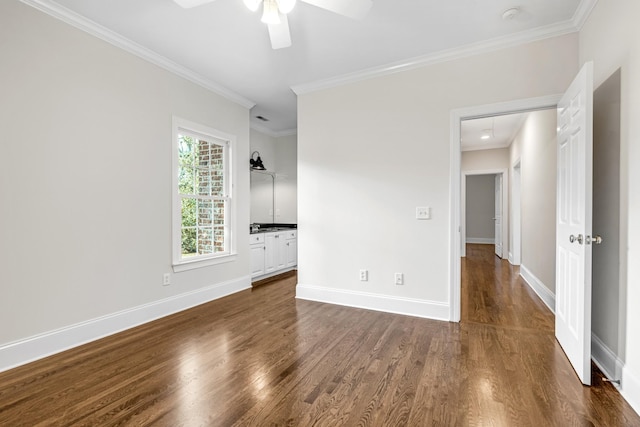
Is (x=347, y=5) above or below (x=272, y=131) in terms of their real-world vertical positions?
below

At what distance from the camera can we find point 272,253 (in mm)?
5129

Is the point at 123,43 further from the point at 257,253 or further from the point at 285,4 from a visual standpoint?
the point at 257,253

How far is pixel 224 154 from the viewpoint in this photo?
13.6 feet

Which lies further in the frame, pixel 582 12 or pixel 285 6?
pixel 582 12

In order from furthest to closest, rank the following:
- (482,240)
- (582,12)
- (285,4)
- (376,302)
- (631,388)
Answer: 1. (482,240)
2. (376,302)
3. (582,12)
4. (285,4)
5. (631,388)

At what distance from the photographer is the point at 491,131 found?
583cm

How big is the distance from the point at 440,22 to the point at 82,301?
386 centimetres

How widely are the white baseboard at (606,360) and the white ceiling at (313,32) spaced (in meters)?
2.50

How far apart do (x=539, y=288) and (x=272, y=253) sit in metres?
3.86

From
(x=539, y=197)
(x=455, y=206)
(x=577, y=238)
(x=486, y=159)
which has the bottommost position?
(x=577, y=238)

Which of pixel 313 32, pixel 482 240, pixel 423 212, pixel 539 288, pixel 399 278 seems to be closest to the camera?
pixel 313 32

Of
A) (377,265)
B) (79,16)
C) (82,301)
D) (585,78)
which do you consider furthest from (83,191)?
(585,78)

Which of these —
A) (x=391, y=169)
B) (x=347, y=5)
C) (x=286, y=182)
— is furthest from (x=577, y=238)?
(x=286, y=182)

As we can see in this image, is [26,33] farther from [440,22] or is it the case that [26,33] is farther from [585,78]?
[585,78]
